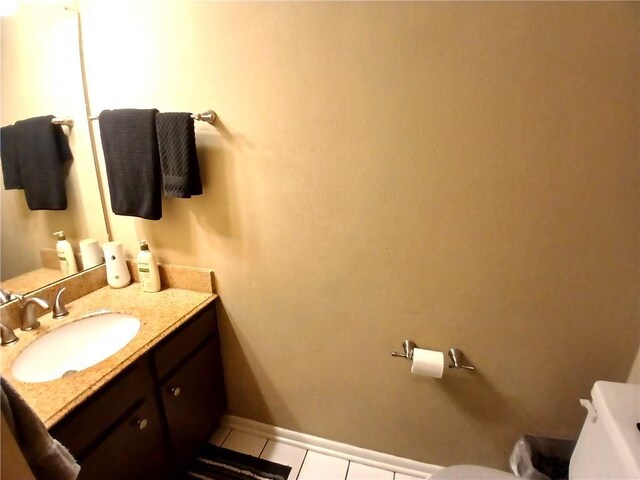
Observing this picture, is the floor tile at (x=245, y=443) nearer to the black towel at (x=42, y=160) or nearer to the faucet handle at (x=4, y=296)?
the faucet handle at (x=4, y=296)

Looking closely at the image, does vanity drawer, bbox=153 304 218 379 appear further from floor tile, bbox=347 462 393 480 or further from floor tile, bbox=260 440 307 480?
floor tile, bbox=347 462 393 480

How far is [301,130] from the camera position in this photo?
1070 mm

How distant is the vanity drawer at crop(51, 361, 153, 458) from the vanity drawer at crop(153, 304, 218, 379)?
0.06 m

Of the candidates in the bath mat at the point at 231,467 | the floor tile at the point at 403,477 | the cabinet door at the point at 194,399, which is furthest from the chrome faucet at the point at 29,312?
the floor tile at the point at 403,477

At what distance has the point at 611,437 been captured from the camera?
0.78 metres

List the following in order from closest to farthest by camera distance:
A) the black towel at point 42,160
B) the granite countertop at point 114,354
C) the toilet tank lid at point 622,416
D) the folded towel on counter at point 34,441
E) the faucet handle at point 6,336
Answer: the folded towel on counter at point 34,441
the toilet tank lid at point 622,416
the granite countertop at point 114,354
the faucet handle at point 6,336
the black towel at point 42,160

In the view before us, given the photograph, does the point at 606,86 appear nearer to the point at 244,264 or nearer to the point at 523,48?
the point at 523,48

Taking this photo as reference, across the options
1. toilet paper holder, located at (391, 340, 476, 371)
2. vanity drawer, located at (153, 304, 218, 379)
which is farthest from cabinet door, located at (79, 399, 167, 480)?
toilet paper holder, located at (391, 340, 476, 371)

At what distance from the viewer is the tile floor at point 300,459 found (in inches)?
54.2

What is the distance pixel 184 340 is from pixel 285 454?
0.81 metres

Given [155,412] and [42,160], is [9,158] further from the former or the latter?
[155,412]

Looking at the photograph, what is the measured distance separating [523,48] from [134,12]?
134 centimetres

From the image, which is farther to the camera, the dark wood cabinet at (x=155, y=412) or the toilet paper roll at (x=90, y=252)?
the toilet paper roll at (x=90, y=252)

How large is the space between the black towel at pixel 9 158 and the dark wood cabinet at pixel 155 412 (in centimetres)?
84
